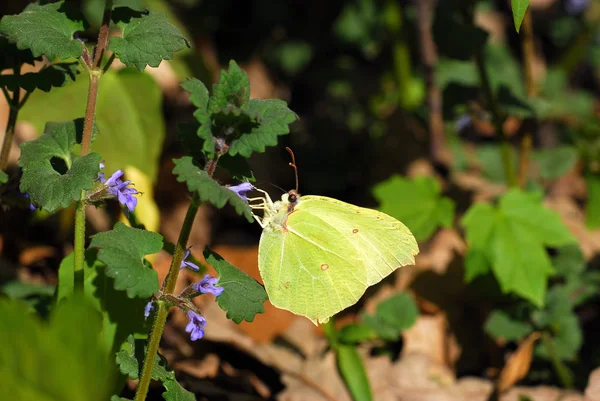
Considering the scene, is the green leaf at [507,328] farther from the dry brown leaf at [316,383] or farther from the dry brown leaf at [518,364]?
the dry brown leaf at [316,383]

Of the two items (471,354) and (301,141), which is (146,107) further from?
(471,354)

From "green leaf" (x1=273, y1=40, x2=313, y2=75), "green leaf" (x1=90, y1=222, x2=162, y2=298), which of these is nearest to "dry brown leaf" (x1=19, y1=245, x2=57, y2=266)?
"green leaf" (x1=90, y1=222, x2=162, y2=298)

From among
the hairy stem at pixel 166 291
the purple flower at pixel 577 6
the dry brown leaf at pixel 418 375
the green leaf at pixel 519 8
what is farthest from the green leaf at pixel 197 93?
the purple flower at pixel 577 6

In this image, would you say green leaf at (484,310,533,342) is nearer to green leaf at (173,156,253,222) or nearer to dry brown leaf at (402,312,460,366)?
dry brown leaf at (402,312,460,366)

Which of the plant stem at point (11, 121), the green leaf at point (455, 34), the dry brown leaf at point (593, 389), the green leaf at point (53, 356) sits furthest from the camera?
the green leaf at point (455, 34)

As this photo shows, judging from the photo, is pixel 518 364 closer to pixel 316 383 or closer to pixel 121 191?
pixel 316 383

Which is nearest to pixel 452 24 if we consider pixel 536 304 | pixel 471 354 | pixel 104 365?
pixel 536 304
